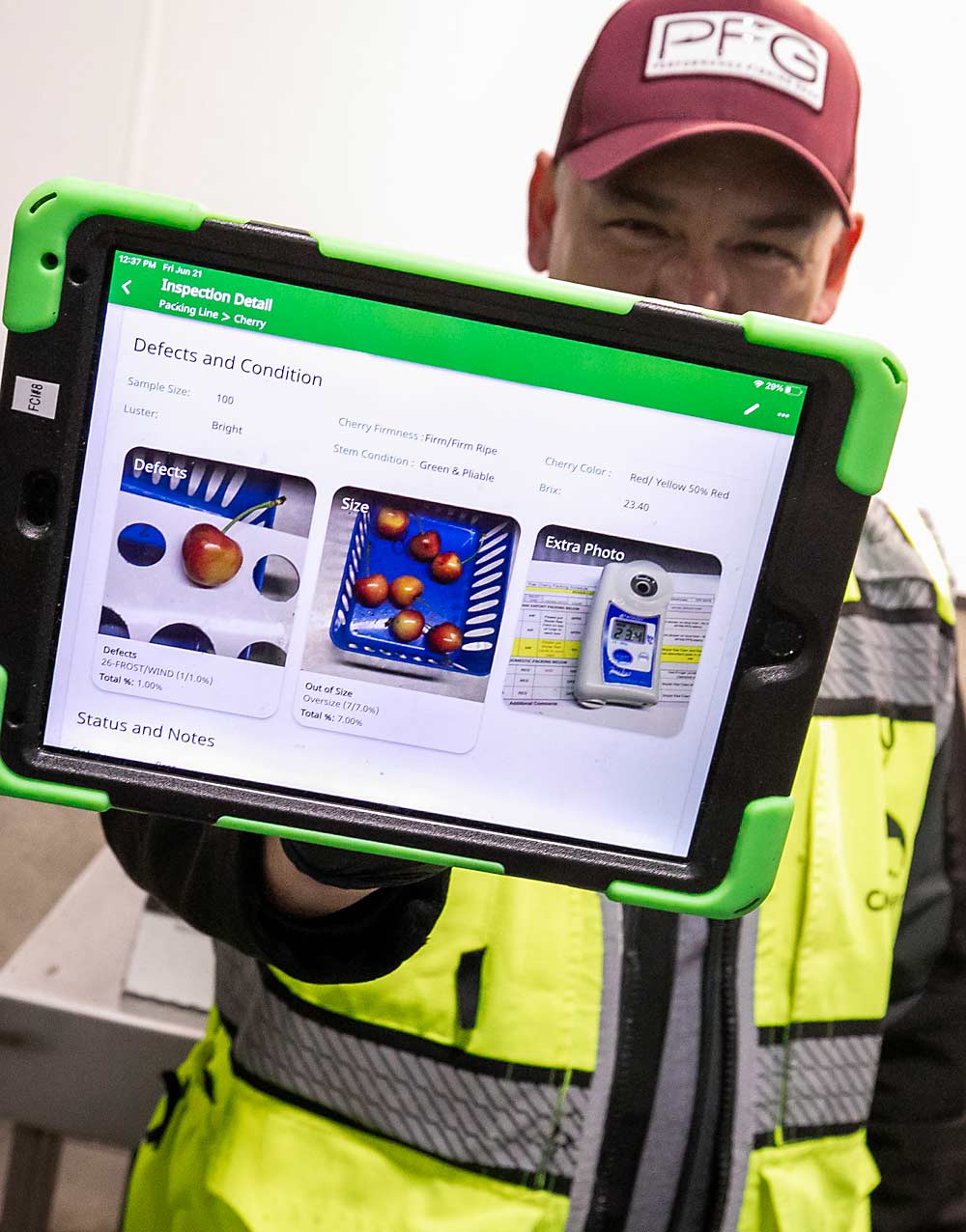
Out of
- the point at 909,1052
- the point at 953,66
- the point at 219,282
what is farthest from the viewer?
the point at 953,66

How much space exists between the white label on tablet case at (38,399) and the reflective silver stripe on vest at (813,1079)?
48 cm

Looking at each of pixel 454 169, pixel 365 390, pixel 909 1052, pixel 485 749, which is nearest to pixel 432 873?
pixel 485 749

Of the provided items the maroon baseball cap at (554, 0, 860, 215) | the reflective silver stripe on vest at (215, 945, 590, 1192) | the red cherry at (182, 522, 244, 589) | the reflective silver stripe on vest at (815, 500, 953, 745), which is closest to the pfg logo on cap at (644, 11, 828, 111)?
the maroon baseball cap at (554, 0, 860, 215)

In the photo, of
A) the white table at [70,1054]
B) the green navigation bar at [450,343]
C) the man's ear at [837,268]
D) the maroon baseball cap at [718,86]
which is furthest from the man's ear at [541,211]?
the white table at [70,1054]

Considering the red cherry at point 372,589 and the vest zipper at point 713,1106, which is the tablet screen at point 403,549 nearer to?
the red cherry at point 372,589

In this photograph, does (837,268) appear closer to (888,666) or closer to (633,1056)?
(888,666)

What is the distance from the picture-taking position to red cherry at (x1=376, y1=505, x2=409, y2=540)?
0.35m

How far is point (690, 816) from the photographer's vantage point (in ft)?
1.28

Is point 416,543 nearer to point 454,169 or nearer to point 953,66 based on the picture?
point 454,169

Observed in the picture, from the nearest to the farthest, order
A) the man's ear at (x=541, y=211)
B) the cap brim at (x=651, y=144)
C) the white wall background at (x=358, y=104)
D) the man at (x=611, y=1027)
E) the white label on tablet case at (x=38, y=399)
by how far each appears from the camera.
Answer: the white label on tablet case at (x=38, y=399) → the man at (x=611, y=1027) → the cap brim at (x=651, y=144) → the man's ear at (x=541, y=211) → the white wall background at (x=358, y=104)

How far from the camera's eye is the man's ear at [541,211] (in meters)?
0.78

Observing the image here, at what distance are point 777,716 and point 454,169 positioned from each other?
79 cm

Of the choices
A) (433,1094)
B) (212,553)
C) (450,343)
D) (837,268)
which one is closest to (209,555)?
(212,553)

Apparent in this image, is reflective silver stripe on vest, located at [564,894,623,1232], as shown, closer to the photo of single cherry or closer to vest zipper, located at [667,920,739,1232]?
vest zipper, located at [667,920,739,1232]
